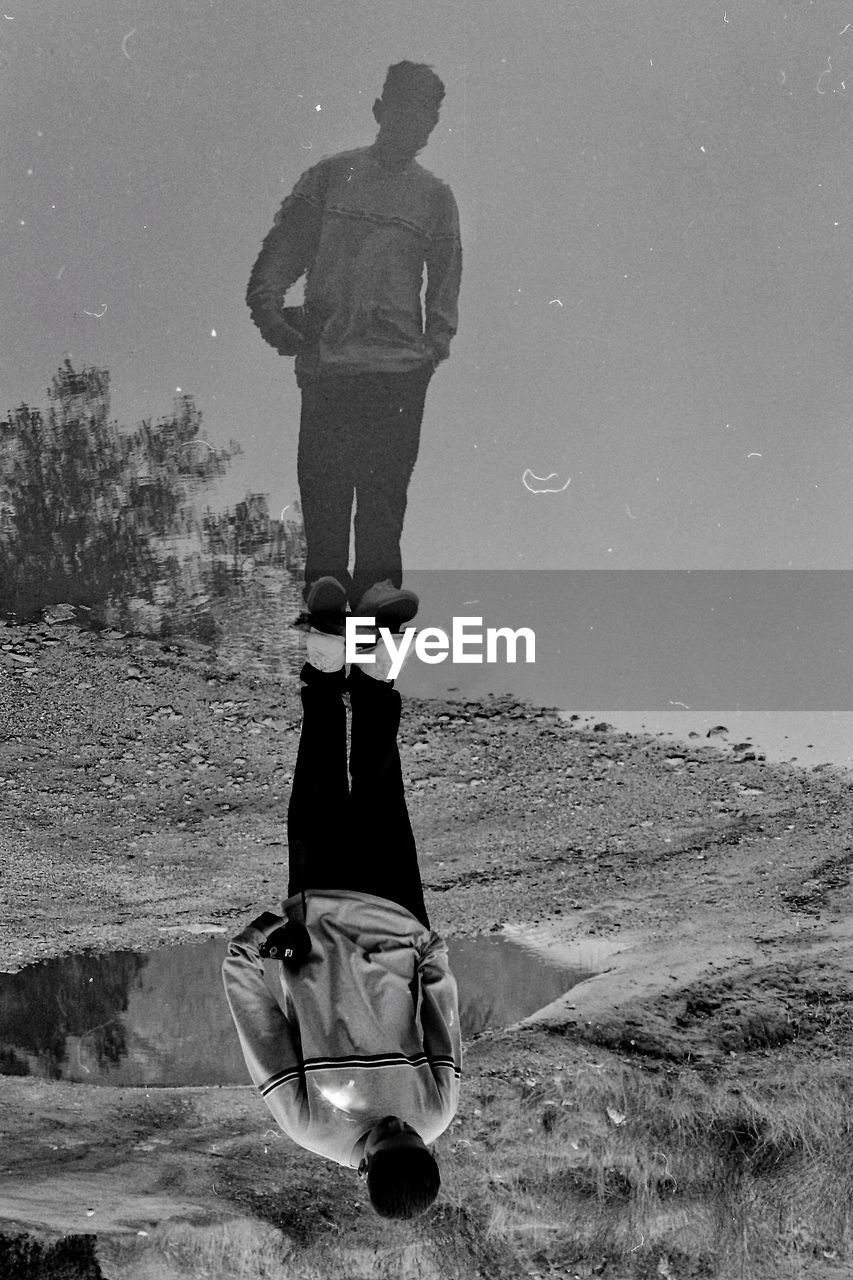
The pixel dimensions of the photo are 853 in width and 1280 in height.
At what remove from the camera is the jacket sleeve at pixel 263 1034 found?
4.98 ft

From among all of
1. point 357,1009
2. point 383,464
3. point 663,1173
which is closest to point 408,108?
point 383,464

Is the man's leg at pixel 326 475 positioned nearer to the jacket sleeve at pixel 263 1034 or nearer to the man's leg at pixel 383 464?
the man's leg at pixel 383 464

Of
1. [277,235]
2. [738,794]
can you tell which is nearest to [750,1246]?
[738,794]

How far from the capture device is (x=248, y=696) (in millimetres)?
2648

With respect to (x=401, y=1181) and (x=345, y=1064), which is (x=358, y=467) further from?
(x=401, y=1181)

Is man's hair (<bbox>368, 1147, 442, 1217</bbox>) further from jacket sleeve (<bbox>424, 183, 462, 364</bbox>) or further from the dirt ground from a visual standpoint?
jacket sleeve (<bbox>424, 183, 462, 364</bbox>)

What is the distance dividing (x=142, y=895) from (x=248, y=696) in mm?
1048

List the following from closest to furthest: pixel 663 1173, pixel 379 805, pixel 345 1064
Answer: pixel 345 1064
pixel 379 805
pixel 663 1173

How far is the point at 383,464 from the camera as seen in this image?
260cm

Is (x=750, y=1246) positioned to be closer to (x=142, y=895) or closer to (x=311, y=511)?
(x=142, y=895)

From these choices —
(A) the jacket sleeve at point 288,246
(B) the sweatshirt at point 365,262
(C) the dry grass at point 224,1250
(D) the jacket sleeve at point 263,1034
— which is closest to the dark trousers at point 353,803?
(D) the jacket sleeve at point 263,1034

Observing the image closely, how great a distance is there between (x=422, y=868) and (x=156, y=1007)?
1.72m

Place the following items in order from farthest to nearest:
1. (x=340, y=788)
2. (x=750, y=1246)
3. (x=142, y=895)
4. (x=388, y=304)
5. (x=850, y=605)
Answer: (x=750, y=1246) → (x=142, y=895) → (x=850, y=605) → (x=388, y=304) → (x=340, y=788)

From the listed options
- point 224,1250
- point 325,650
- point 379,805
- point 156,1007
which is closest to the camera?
point 379,805
